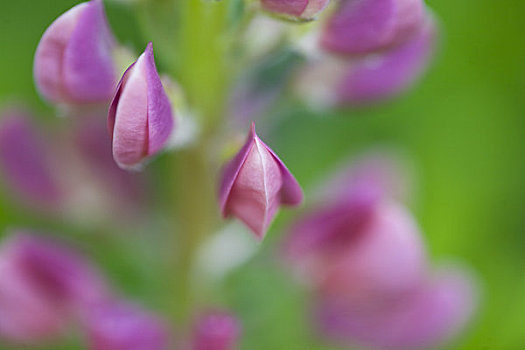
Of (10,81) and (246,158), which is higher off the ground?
(246,158)

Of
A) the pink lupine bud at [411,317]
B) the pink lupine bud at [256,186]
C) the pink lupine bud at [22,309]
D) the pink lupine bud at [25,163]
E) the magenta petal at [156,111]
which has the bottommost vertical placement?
the pink lupine bud at [411,317]

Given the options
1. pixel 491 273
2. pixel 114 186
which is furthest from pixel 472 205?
pixel 114 186

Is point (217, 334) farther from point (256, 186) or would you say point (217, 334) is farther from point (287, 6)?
point (287, 6)

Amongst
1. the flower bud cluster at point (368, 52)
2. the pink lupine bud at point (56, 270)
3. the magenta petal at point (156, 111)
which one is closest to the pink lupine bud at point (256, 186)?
the magenta petal at point (156, 111)

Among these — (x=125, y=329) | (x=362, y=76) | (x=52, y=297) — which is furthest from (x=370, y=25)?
(x=52, y=297)

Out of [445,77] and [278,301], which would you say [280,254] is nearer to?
[278,301]

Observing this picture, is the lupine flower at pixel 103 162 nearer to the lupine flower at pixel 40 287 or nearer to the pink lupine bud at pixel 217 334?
the lupine flower at pixel 40 287

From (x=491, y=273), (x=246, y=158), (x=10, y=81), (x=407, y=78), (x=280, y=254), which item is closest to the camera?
(x=246, y=158)
